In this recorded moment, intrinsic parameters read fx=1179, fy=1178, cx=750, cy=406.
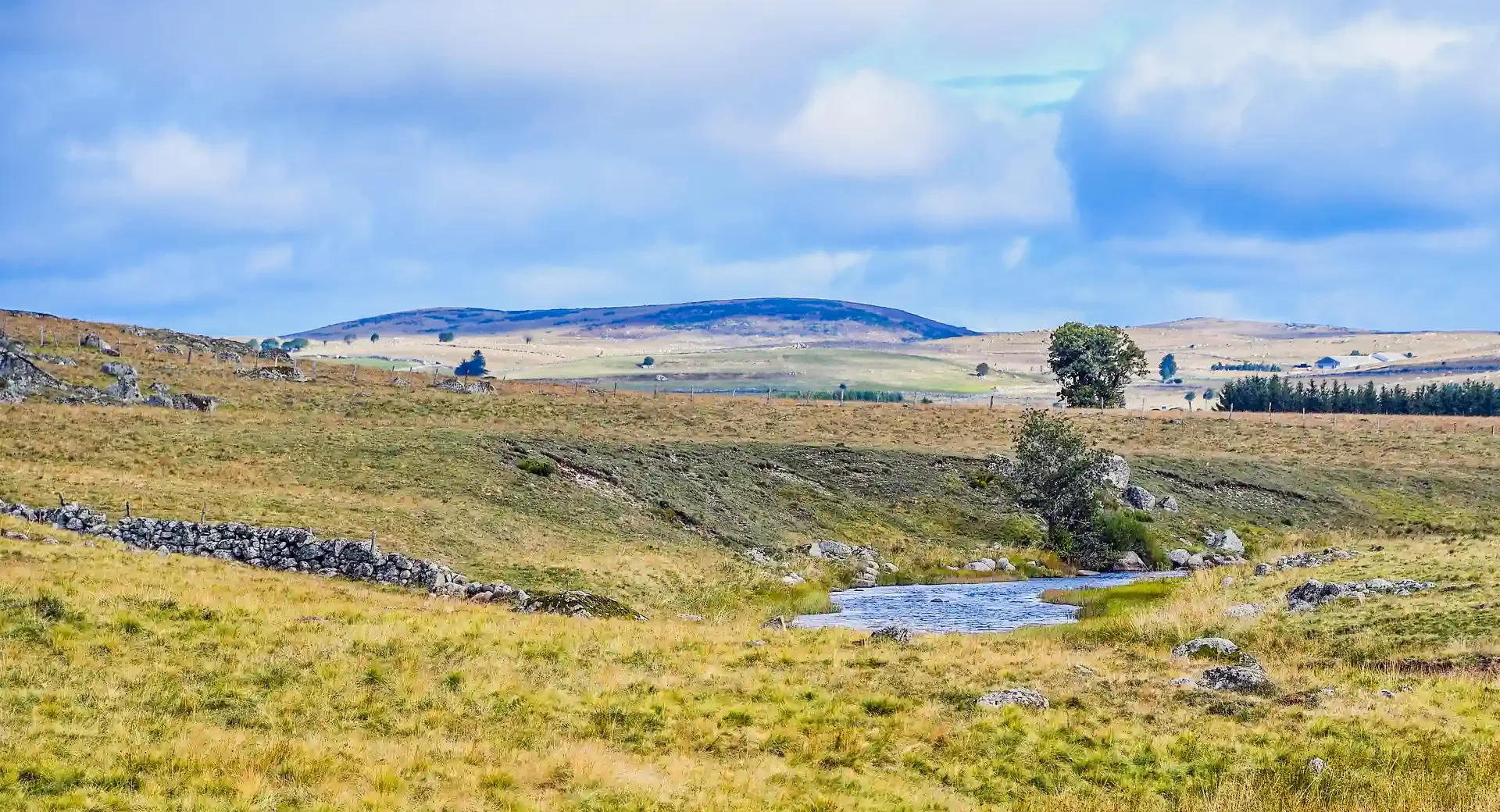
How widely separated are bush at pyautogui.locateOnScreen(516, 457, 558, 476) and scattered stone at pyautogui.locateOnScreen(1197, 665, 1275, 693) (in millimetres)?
47945

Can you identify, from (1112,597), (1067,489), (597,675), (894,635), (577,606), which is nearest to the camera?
(597,675)

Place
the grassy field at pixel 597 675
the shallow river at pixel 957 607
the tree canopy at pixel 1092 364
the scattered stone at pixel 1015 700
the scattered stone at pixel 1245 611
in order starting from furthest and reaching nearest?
the tree canopy at pixel 1092 364, the shallow river at pixel 957 607, the scattered stone at pixel 1245 611, the scattered stone at pixel 1015 700, the grassy field at pixel 597 675

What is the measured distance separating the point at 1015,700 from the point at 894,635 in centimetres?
947

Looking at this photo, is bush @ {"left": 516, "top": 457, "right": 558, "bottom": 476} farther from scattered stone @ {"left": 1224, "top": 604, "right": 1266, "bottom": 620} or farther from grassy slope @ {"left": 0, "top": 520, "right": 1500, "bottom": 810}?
scattered stone @ {"left": 1224, "top": 604, "right": 1266, "bottom": 620}

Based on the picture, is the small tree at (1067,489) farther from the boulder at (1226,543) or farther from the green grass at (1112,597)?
the green grass at (1112,597)

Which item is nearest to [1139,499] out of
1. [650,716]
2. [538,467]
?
[538,467]

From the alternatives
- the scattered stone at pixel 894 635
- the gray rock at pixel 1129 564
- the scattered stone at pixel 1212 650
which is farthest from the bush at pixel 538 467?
the scattered stone at pixel 1212 650

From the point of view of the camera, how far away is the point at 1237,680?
2761cm

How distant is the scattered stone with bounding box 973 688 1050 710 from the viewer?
2561 cm

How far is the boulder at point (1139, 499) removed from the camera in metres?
85.5

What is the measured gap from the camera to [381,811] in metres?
17.3

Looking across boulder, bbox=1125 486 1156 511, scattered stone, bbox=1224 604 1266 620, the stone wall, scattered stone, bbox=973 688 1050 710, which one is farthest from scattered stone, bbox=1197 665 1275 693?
boulder, bbox=1125 486 1156 511

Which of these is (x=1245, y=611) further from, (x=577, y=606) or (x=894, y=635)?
(x=577, y=606)

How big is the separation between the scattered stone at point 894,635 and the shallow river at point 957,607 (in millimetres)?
3990
